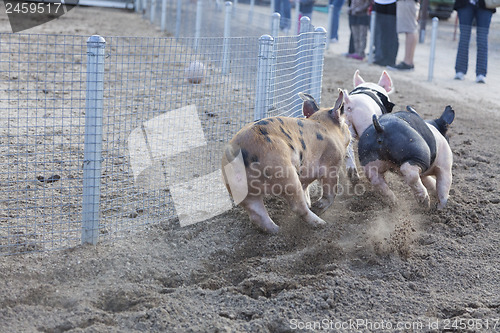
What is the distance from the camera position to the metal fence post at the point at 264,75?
5215 mm

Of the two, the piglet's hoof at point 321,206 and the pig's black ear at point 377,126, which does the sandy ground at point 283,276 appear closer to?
the piglet's hoof at point 321,206

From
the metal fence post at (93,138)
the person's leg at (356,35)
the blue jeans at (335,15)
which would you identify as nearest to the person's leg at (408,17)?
the person's leg at (356,35)

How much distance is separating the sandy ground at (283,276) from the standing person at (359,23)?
8613 mm

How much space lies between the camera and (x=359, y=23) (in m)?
13.2

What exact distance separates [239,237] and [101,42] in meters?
1.67

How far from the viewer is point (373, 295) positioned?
140 inches

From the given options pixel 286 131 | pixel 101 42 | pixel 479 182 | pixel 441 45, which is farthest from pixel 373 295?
pixel 441 45

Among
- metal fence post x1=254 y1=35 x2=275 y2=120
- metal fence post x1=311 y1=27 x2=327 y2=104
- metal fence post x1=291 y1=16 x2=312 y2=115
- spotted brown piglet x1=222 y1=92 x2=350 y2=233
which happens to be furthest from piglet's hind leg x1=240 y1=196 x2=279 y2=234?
metal fence post x1=311 y1=27 x2=327 y2=104

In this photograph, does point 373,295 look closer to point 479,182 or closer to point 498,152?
point 479,182

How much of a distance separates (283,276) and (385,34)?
9.81 m

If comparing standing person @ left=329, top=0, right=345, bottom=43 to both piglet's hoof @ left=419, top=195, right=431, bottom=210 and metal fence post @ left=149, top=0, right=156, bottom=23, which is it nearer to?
metal fence post @ left=149, top=0, right=156, bottom=23

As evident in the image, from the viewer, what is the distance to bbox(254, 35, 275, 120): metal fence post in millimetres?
5215

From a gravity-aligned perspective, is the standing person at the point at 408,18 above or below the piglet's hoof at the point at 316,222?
above

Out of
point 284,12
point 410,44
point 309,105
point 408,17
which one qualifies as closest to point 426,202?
point 309,105
